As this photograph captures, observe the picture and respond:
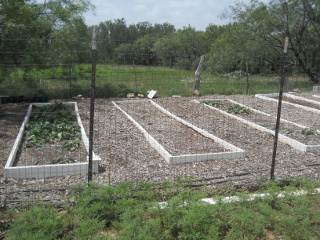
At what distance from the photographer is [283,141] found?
757cm

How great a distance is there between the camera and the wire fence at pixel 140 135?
5332mm

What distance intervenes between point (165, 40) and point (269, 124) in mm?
7640

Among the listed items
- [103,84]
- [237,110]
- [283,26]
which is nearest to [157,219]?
[237,110]

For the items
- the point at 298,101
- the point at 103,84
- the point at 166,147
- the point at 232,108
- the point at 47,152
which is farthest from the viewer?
the point at 103,84

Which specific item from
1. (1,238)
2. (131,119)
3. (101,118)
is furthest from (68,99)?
(1,238)

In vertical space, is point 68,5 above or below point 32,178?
above

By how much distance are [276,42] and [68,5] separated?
1133 cm

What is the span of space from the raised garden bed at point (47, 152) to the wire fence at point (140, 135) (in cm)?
2

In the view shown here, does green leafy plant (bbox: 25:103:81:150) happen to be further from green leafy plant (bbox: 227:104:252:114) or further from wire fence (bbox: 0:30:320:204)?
green leafy plant (bbox: 227:104:252:114)

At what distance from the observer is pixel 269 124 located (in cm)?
902

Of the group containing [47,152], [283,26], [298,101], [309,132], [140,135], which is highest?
[283,26]

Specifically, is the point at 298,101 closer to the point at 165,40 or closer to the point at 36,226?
the point at 165,40

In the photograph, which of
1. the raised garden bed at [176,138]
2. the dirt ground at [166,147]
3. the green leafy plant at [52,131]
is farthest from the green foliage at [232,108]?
the green leafy plant at [52,131]

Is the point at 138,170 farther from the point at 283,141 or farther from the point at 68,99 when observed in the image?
the point at 68,99
